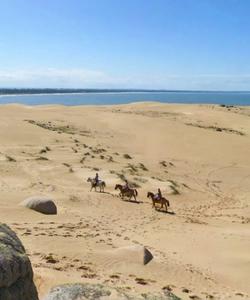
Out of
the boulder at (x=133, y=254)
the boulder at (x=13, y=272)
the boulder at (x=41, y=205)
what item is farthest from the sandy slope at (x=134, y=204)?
the boulder at (x=13, y=272)

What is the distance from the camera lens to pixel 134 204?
25.1 metres

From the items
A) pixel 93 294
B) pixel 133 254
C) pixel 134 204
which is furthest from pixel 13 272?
pixel 134 204

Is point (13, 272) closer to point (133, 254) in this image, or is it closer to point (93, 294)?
point (93, 294)

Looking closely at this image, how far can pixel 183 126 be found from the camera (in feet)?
181

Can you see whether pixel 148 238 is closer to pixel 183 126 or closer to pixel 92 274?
pixel 92 274

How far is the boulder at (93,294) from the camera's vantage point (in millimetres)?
7465

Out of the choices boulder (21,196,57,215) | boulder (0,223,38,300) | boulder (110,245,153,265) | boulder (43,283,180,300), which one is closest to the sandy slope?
boulder (110,245,153,265)

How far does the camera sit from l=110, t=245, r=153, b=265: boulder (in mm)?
15414

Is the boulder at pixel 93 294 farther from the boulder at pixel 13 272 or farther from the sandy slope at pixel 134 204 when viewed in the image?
the sandy slope at pixel 134 204

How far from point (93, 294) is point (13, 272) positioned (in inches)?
72.6

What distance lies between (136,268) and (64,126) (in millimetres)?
38434

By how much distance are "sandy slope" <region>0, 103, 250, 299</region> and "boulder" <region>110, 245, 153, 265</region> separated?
Result: 0.12 m

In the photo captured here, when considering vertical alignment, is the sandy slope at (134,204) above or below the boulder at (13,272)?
below

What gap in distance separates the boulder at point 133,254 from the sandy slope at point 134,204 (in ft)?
0.40
